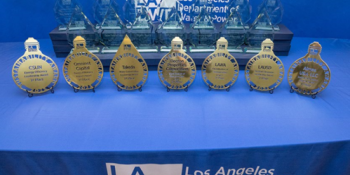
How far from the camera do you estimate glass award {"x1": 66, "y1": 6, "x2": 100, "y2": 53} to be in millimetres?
1567

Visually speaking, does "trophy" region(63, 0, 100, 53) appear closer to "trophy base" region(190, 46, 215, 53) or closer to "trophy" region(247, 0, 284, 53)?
"trophy base" region(190, 46, 215, 53)

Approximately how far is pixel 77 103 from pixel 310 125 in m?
1.01

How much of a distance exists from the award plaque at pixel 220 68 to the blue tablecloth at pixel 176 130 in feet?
0.17

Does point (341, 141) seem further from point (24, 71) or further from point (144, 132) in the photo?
point (24, 71)

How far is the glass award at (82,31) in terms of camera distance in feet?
5.14

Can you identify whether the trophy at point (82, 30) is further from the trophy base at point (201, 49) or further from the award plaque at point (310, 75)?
the award plaque at point (310, 75)

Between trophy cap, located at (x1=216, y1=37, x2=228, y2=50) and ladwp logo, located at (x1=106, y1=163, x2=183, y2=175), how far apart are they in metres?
0.58

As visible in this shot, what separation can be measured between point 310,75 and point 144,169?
86cm

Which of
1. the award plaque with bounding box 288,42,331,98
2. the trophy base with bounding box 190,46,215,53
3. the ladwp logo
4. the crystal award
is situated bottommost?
the ladwp logo

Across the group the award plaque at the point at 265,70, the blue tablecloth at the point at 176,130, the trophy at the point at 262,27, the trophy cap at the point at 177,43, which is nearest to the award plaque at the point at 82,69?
the blue tablecloth at the point at 176,130

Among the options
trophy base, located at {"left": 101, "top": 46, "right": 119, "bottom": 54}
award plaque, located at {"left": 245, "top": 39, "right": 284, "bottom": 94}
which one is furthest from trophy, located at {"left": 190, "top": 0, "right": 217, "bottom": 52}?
trophy base, located at {"left": 101, "top": 46, "right": 119, "bottom": 54}

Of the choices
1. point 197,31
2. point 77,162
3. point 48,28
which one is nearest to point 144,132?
point 77,162

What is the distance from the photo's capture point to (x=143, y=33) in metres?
1.54

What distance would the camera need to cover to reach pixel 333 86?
1.36 metres
